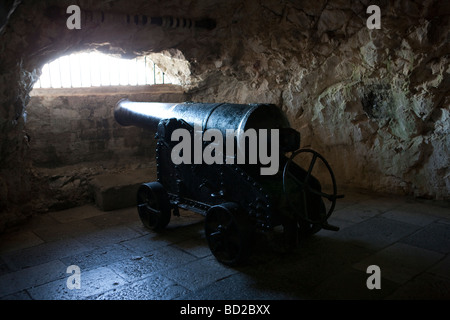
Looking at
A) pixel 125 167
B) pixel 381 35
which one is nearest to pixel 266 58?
pixel 381 35

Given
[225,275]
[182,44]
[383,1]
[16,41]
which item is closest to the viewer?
[225,275]

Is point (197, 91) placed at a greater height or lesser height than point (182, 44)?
lesser

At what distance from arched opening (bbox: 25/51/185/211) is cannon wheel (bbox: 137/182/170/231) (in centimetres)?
93

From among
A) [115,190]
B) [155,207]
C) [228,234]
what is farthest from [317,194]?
[115,190]

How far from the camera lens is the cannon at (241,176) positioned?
124 inches

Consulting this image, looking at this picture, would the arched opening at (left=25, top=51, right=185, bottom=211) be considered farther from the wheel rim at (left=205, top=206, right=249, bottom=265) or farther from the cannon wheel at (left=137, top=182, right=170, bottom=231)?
the wheel rim at (left=205, top=206, right=249, bottom=265)

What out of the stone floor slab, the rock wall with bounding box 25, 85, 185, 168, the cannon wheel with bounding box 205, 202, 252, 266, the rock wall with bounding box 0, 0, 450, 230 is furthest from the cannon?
the rock wall with bounding box 25, 85, 185, 168

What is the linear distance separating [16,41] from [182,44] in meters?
2.52

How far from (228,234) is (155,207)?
1.21 m

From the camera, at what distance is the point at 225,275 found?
3.10 m

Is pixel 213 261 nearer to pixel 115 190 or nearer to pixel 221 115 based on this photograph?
pixel 221 115

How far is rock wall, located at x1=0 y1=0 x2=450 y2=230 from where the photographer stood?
4352 mm

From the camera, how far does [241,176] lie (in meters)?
3.25
